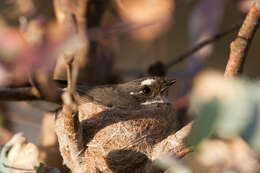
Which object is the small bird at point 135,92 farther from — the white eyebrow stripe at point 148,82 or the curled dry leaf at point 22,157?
the curled dry leaf at point 22,157

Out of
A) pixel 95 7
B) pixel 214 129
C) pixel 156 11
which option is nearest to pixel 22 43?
pixel 214 129

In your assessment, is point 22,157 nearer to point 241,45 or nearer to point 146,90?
point 146,90

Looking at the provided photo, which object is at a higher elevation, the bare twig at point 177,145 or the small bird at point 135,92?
the small bird at point 135,92

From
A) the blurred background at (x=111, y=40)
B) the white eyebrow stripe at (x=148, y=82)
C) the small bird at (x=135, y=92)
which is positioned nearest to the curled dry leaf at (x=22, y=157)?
the blurred background at (x=111, y=40)

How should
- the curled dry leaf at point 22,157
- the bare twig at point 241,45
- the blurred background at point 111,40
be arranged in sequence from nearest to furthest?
the blurred background at point 111,40, the bare twig at point 241,45, the curled dry leaf at point 22,157

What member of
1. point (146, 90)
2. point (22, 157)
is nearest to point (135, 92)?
point (146, 90)

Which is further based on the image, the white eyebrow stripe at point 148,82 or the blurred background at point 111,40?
the white eyebrow stripe at point 148,82

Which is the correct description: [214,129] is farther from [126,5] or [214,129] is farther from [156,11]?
[126,5]

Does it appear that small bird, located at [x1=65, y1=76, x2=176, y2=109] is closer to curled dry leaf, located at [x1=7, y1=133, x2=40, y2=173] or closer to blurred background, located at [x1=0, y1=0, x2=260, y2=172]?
blurred background, located at [x1=0, y1=0, x2=260, y2=172]
